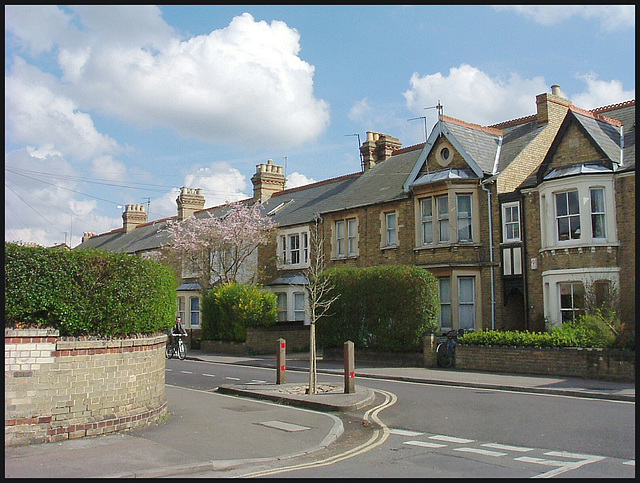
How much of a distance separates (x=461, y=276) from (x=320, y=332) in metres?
6.20

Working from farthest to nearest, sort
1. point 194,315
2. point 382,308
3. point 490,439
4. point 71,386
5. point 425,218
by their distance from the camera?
point 194,315 < point 425,218 < point 382,308 < point 490,439 < point 71,386

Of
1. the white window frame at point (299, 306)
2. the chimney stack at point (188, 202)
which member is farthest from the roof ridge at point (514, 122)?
the chimney stack at point (188, 202)

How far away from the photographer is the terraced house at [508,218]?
69.8 ft

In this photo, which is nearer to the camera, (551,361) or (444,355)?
(551,361)

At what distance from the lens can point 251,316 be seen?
30.3 metres

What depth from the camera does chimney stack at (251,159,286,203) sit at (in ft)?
142

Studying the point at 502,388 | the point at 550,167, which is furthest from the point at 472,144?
the point at 502,388

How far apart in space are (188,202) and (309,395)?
1426 inches

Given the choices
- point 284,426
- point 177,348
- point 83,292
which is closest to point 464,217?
point 177,348

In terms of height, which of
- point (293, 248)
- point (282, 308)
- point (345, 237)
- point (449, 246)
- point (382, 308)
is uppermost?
point (345, 237)

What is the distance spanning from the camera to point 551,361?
728 inches

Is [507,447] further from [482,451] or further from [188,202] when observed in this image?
[188,202]

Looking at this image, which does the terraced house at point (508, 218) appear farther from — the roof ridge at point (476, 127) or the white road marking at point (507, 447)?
the white road marking at point (507, 447)

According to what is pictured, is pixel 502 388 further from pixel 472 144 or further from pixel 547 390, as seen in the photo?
pixel 472 144
